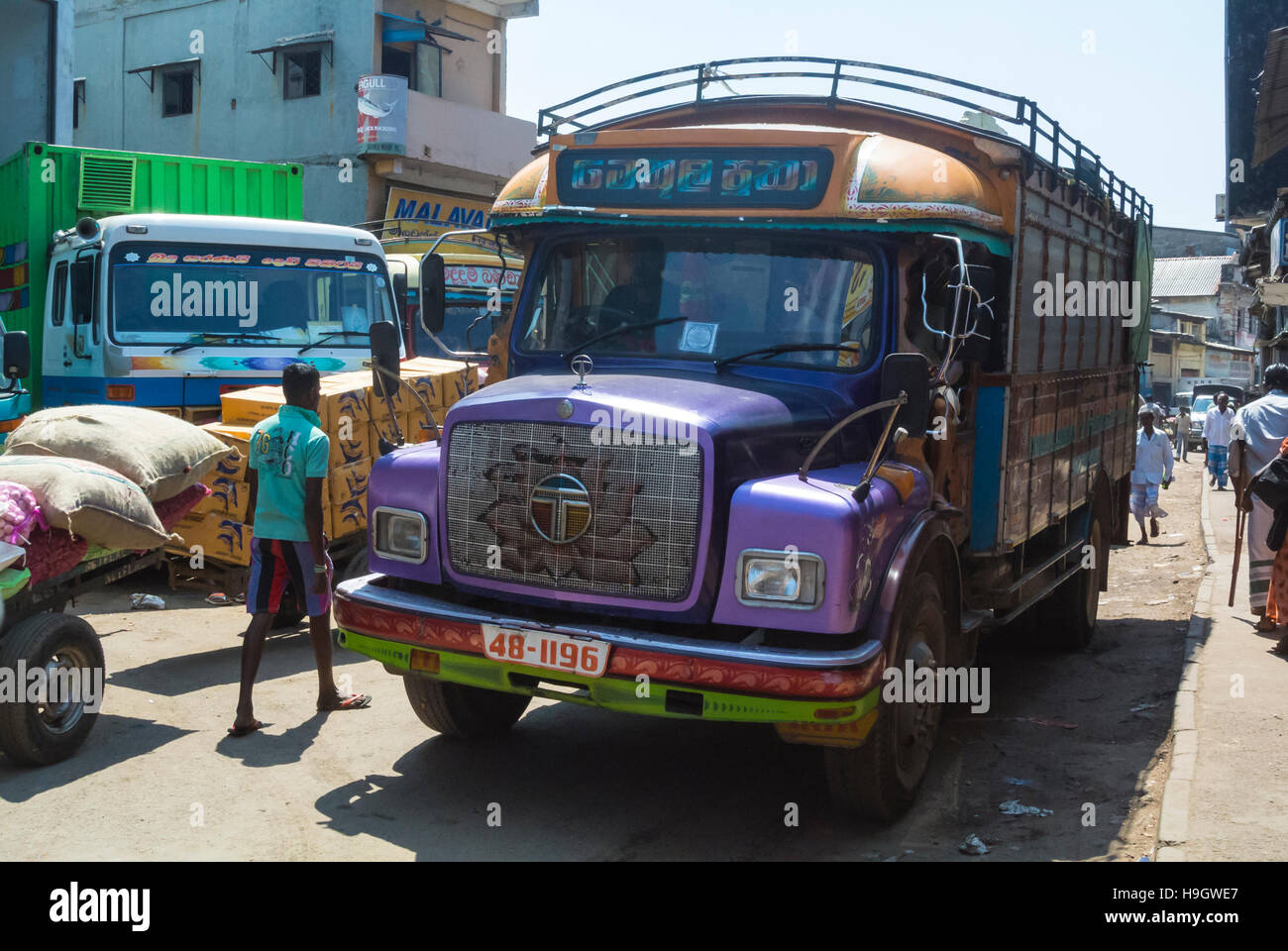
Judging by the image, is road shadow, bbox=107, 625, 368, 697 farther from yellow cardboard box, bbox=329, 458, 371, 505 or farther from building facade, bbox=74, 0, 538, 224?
building facade, bbox=74, 0, 538, 224

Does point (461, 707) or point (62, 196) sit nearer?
point (461, 707)

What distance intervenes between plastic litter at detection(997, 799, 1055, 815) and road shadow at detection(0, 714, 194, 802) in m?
3.77

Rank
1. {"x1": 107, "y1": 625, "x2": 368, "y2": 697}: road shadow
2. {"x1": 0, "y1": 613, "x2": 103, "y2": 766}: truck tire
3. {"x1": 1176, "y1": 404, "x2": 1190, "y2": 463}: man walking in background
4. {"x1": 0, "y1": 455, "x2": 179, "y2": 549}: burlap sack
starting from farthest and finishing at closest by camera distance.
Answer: {"x1": 1176, "y1": 404, "x2": 1190, "y2": 463}: man walking in background
{"x1": 107, "y1": 625, "x2": 368, "y2": 697}: road shadow
{"x1": 0, "y1": 455, "x2": 179, "y2": 549}: burlap sack
{"x1": 0, "y1": 613, "x2": 103, "y2": 766}: truck tire

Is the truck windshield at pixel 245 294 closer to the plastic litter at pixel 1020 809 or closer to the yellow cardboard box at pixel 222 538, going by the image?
the yellow cardboard box at pixel 222 538

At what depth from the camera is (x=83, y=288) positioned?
973cm

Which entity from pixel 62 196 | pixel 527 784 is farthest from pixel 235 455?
pixel 62 196

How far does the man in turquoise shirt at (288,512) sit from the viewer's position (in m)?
6.27

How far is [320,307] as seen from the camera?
10.5 m

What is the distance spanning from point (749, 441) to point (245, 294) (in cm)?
647

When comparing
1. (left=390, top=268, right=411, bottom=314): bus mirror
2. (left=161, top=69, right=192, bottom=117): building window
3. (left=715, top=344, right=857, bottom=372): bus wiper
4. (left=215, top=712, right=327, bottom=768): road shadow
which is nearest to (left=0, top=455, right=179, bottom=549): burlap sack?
(left=215, top=712, right=327, bottom=768): road shadow

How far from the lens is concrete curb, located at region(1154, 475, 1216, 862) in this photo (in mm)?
4852

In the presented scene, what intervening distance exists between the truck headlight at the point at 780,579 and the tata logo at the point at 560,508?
629 millimetres
